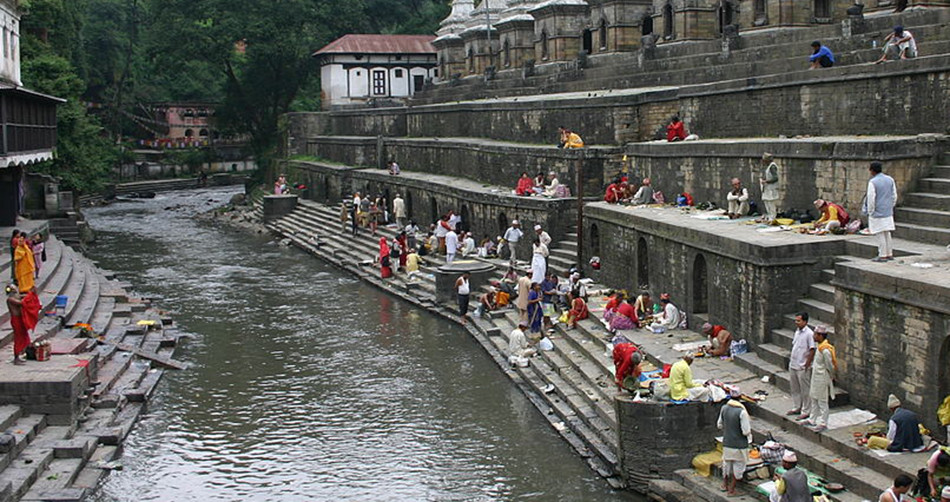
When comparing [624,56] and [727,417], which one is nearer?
[727,417]

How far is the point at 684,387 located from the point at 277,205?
29.6 m

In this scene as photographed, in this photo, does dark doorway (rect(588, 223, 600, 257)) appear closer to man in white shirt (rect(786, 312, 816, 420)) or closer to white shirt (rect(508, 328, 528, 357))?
white shirt (rect(508, 328, 528, 357))

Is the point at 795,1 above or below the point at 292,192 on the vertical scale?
above

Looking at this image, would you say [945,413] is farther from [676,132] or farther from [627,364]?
[676,132]

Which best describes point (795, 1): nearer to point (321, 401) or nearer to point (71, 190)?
point (321, 401)

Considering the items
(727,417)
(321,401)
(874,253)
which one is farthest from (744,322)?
(321,401)

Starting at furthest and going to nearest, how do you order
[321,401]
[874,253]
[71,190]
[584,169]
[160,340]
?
1. [71,190]
2. [584,169]
3. [160,340]
4. [321,401]
5. [874,253]

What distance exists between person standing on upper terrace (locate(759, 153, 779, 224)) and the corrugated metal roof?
33.3 meters

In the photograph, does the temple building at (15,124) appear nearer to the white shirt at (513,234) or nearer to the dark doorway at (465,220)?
the dark doorway at (465,220)

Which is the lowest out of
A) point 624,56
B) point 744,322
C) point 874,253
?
point 744,322

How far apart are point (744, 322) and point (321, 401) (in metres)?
6.35

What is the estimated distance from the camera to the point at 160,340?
19.5 m

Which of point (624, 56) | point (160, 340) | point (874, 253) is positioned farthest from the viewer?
point (624, 56)

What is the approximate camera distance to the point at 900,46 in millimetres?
15562
